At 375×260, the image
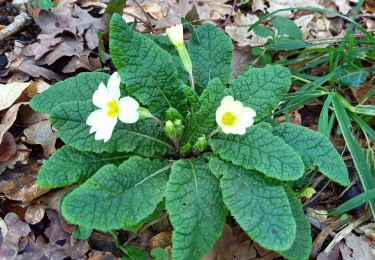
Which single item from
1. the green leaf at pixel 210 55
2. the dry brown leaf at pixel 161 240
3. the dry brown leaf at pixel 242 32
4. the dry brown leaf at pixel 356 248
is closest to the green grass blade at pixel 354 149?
the dry brown leaf at pixel 356 248

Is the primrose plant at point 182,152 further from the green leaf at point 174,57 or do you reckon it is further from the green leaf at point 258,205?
the green leaf at point 174,57

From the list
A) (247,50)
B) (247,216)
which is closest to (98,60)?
(247,50)

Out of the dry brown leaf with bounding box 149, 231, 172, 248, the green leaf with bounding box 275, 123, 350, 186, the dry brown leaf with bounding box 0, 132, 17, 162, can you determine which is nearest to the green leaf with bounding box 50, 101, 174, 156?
the dry brown leaf with bounding box 149, 231, 172, 248

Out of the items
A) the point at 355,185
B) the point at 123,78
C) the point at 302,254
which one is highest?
the point at 123,78

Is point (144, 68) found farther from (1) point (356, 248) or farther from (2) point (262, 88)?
(1) point (356, 248)

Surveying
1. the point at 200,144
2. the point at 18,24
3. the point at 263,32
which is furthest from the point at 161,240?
the point at 18,24

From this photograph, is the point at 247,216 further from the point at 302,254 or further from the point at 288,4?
the point at 288,4

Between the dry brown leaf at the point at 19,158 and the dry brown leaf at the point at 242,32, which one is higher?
the dry brown leaf at the point at 242,32
